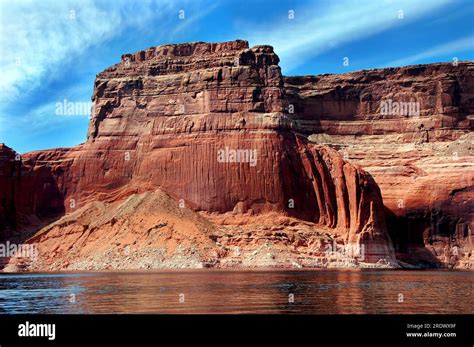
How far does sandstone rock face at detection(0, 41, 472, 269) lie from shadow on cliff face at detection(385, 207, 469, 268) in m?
1.24

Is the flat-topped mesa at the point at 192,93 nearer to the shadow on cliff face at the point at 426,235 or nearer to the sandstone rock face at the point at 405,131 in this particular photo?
the sandstone rock face at the point at 405,131

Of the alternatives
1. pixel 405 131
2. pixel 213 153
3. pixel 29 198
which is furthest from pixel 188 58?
pixel 405 131

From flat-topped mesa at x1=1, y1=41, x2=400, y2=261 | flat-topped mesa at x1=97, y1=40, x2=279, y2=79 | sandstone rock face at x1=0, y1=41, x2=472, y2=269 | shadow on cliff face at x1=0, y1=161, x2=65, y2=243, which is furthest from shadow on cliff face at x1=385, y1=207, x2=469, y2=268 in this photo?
shadow on cliff face at x1=0, y1=161, x2=65, y2=243

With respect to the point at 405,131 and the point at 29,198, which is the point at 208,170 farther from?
the point at 405,131

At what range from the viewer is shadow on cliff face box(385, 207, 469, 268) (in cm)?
12344

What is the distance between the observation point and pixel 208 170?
120312mm

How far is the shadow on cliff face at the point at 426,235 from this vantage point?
12344cm

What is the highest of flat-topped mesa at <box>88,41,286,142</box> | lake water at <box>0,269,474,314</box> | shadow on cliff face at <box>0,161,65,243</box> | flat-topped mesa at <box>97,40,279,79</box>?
flat-topped mesa at <box>97,40,279,79</box>

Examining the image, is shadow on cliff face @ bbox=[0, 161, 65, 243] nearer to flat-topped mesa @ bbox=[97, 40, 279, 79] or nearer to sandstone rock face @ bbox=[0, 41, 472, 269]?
sandstone rock face @ bbox=[0, 41, 472, 269]

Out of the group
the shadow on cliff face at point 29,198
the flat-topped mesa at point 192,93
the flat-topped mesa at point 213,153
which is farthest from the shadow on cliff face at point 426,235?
the shadow on cliff face at point 29,198

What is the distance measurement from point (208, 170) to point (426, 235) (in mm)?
40664

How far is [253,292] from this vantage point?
Answer: 169 ft

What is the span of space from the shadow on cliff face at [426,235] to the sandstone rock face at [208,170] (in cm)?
124

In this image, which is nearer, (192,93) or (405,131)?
(192,93)
